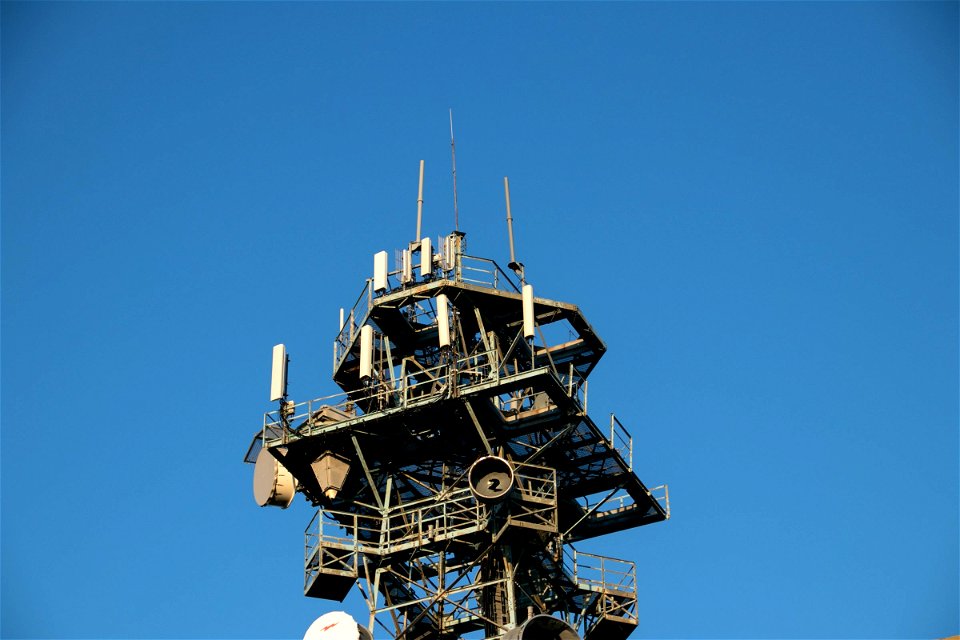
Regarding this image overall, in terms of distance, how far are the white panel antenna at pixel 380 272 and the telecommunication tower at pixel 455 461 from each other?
0.08 metres

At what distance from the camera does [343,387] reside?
74938mm

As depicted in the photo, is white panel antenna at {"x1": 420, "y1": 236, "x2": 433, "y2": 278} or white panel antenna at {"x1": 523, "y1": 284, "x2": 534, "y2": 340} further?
white panel antenna at {"x1": 420, "y1": 236, "x2": 433, "y2": 278}

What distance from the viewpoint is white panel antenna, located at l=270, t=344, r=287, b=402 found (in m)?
71.2

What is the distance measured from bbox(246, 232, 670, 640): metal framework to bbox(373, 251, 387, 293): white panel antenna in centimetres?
9

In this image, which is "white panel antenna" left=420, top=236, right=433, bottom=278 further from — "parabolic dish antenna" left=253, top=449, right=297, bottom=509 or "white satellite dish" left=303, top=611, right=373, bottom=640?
"white satellite dish" left=303, top=611, right=373, bottom=640

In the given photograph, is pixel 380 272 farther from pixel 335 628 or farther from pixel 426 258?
pixel 335 628

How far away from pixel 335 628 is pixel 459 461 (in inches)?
352

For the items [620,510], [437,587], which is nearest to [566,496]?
[620,510]

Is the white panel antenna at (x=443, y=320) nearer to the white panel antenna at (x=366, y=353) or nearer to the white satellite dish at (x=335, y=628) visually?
the white panel antenna at (x=366, y=353)

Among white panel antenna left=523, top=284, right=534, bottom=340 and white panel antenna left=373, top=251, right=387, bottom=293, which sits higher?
white panel antenna left=373, top=251, right=387, bottom=293

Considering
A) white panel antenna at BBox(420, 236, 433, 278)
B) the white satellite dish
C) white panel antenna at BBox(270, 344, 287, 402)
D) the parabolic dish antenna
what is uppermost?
white panel antenna at BBox(420, 236, 433, 278)

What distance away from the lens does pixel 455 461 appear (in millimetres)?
72188

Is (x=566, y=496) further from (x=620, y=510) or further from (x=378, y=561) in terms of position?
(x=378, y=561)

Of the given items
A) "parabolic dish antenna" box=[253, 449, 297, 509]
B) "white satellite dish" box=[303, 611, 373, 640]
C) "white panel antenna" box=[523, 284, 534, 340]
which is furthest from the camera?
"parabolic dish antenna" box=[253, 449, 297, 509]
